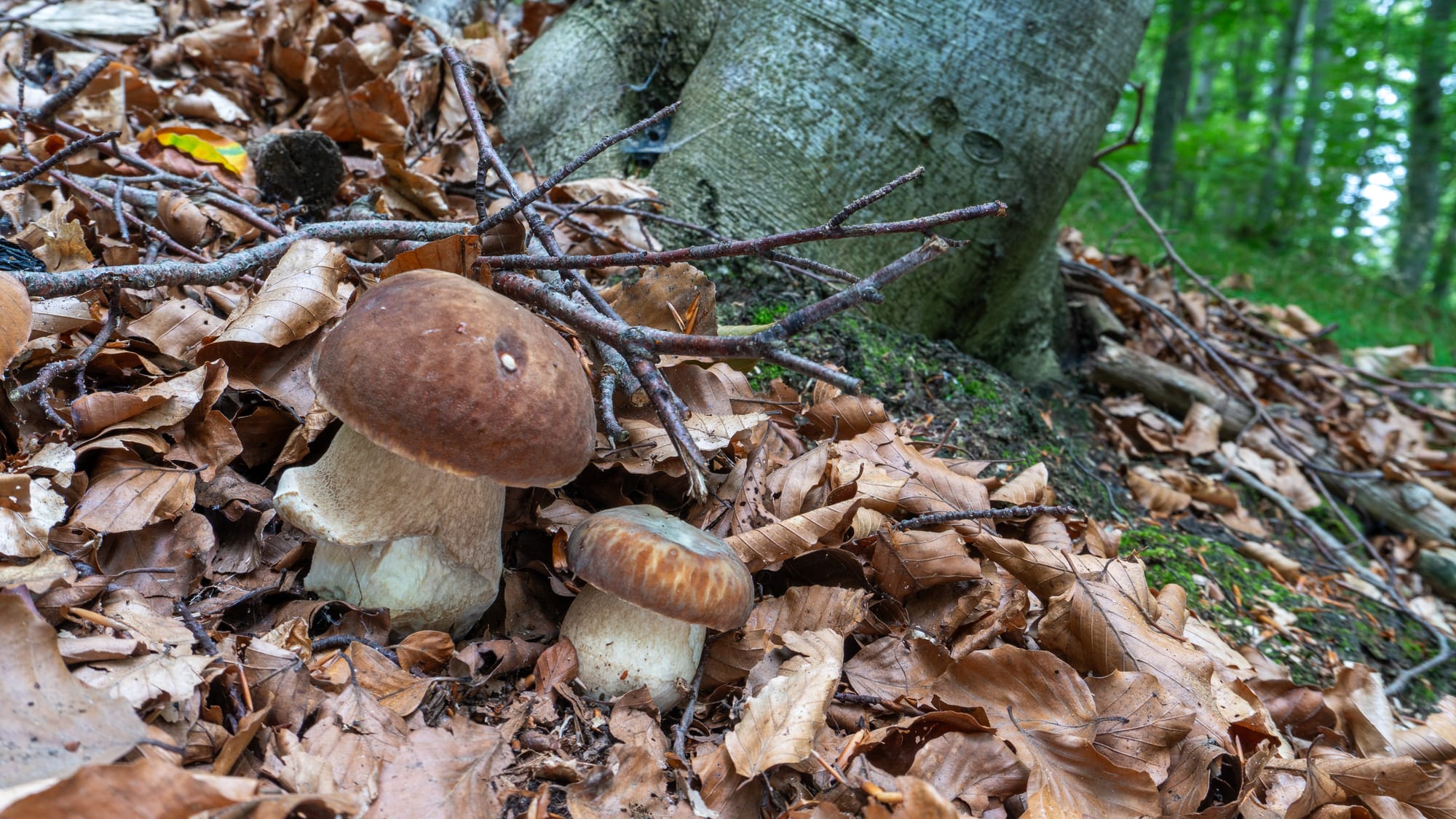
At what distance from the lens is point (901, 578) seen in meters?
1.81

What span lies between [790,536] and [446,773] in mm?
828

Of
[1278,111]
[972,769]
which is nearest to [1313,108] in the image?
[1278,111]

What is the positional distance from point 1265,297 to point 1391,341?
1644 mm

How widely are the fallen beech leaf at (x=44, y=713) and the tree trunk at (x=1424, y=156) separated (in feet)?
54.1

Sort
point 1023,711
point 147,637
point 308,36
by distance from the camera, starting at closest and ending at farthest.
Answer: point 147,637
point 1023,711
point 308,36

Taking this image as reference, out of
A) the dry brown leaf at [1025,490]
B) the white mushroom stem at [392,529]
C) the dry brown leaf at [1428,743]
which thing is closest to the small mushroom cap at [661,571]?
the white mushroom stem at [392,529]

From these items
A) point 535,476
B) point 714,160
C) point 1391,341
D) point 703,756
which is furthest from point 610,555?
point 1391,341

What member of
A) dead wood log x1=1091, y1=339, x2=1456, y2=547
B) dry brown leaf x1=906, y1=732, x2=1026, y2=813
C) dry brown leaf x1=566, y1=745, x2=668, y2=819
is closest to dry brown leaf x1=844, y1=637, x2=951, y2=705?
dry brown leaf x1=906, y1=732, x2=1026, y2=813

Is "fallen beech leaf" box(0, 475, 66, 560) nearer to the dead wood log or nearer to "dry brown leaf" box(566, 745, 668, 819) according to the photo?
"dry brown leaf" box(566, 745, 668, 819)

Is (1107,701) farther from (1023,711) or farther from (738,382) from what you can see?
(738,382)

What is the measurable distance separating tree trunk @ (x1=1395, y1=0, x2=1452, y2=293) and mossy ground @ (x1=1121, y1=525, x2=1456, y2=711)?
13365 mm

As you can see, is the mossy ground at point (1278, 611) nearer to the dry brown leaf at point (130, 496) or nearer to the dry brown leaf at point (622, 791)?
the dry brown leaf at point (622, 791)

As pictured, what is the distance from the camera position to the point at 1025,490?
223 centimetres

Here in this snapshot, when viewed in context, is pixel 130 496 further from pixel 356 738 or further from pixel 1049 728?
pixel 1049 728
